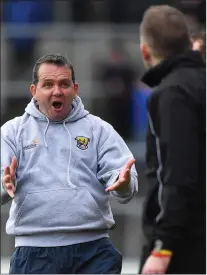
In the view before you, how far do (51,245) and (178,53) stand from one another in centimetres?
153

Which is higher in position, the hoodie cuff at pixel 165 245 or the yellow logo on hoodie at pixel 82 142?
the yellow logo on hoodie at pixel 82 142

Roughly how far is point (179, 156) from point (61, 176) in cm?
97

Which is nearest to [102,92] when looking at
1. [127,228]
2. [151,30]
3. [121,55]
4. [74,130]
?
[121,55]

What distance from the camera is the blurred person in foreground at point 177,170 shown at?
198 inches

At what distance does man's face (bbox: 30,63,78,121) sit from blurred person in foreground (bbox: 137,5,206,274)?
90 cm

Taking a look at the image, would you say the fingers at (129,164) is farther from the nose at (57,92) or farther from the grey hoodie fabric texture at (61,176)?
the nose at (57,92)

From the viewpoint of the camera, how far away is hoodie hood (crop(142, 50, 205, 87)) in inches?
209

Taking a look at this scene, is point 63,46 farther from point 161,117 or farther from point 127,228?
point 161,117

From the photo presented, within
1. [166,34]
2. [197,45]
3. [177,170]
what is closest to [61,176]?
[177,170]

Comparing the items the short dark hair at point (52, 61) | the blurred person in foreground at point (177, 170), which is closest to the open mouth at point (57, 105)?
the short dark hair at point (52, 61)

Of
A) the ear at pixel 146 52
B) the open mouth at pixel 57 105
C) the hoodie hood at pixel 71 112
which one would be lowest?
the hoodie hood at pixel 71 112

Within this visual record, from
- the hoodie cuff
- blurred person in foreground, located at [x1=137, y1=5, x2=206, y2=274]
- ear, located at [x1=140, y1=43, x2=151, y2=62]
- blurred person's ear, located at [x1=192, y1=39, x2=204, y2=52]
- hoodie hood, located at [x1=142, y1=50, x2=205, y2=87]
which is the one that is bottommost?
the hoodie cuff

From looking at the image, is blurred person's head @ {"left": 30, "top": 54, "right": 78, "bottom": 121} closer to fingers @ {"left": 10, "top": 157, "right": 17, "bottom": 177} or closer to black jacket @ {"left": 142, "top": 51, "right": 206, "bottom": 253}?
fingers @ {"left": 10, "top": 157, "right": 17, "bottom": 177}

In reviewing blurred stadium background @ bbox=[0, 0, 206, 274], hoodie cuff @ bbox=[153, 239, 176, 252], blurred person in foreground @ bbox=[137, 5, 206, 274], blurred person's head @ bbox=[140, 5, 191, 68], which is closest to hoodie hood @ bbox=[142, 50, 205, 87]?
blurred person in foreground @ bbox=[137, 5, 206, 274]
